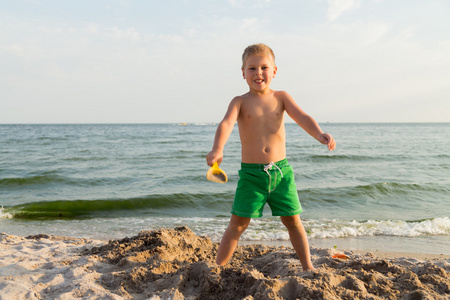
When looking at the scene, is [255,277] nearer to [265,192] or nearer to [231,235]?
[231,235]

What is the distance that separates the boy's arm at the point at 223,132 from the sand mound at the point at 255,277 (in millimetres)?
830

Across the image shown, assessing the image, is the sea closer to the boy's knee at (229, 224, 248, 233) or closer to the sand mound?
the sand mound

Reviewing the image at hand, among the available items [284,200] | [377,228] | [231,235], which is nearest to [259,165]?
[284,200]

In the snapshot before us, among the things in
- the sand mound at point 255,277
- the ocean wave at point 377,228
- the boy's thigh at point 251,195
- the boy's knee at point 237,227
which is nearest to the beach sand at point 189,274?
the sand mound at point 255,277

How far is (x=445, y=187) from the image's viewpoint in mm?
8234

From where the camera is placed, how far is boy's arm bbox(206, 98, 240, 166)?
2212 mm

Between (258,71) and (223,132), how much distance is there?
54 cm

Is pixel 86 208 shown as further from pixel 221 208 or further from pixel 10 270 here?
pixel 10 270

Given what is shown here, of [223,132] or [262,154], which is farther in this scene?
[262,154]

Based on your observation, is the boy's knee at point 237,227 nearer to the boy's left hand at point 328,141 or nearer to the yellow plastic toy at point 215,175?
the yellow plastic toy at point 215,175

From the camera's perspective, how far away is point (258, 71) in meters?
2.54

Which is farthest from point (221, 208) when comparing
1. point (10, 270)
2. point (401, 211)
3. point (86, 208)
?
point (10, 270)

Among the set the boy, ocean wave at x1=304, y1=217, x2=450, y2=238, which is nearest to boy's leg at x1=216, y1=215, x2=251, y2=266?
the boy

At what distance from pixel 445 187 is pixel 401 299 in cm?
744
